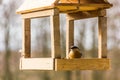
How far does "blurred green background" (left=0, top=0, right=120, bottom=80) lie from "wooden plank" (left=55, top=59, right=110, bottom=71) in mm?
9226

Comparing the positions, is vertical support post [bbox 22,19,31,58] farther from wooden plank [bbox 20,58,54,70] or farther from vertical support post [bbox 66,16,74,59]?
vertical support post [bbox 66,16,74,59]

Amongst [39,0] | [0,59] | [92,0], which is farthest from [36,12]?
[0,59]

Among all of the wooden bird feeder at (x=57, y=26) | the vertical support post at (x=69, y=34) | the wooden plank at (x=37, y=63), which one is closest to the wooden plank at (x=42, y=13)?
the wooden bird feeder at (x=57, y=26)

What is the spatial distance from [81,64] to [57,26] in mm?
474

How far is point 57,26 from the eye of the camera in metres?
5.60

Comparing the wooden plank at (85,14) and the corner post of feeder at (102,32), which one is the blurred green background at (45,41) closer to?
the wooden plank at (85,14)

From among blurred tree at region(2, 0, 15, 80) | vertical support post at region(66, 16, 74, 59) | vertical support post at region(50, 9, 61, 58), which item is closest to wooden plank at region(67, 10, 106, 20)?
vertical support post at region(66, 16, 74, 59)

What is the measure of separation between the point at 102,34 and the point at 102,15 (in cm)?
21

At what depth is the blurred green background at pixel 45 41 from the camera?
16.2 metres

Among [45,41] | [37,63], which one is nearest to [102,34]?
[37,63]

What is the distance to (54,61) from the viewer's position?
18.1ft

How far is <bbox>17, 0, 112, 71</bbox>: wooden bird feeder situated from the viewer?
558cm

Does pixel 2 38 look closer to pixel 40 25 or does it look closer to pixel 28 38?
pixel 40 25

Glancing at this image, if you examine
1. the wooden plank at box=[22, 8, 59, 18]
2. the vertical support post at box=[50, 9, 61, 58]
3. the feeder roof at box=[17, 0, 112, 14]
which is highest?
the feeder roof at box=[17, 0, 112, 14]
